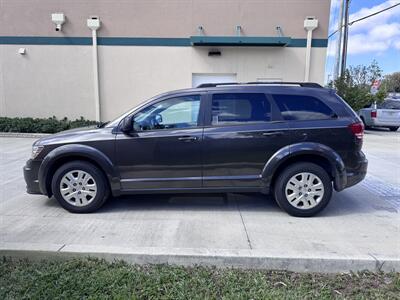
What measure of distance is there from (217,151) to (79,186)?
1.99 m

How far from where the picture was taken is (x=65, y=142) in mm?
4801

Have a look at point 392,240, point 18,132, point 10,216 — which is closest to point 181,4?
point 18,132

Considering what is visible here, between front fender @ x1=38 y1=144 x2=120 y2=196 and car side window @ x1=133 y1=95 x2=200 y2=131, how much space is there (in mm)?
628

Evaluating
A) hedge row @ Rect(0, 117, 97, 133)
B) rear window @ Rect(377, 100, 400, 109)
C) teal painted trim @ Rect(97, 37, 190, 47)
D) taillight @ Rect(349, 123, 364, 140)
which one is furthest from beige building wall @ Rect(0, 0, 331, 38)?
taillight @ Rect(349, 123, 364, 140)

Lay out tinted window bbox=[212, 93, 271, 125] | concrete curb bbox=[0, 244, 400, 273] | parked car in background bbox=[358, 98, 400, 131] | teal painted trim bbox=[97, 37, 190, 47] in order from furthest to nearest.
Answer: parked car in background bbox=[358, 98, 400, 131] < teal painted trim bbox=[97, 37, 190, 47] < tinted window bbox=[212, 93, 271, 125] < concrete curb bbox=[0, 244, 400, 273]

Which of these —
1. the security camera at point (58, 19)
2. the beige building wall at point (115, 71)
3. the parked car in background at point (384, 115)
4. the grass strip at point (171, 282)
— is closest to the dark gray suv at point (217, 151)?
the grass strip at point (171, 282)

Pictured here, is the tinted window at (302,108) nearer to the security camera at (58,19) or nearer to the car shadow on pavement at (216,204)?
the car shadow on pavement at (216,204)

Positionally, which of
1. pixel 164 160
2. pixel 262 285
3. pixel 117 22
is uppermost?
pixel 117 22

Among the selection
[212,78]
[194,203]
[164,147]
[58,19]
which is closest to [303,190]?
[194,203]

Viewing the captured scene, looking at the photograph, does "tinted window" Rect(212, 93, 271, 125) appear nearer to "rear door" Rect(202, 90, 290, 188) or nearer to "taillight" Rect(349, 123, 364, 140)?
"rear door" Rect(202, 90, 290, 188)

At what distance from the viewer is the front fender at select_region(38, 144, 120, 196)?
15.5ft

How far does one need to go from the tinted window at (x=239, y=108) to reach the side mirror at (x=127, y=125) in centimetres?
114

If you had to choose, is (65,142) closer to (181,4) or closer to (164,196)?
(164,196)

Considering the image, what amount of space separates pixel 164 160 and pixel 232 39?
911 centimetres
